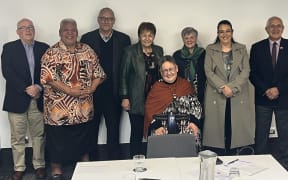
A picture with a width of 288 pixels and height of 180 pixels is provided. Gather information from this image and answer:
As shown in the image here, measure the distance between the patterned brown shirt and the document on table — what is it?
1.68 meters

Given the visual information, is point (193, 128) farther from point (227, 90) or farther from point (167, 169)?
point (167, 169)

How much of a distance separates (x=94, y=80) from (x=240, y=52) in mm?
1466

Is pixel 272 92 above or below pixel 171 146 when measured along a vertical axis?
above

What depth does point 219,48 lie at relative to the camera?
3.96 m

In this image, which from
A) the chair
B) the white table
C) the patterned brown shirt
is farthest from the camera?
the patterned brown shirt

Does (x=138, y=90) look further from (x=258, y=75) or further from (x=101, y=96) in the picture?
(x=258, y=75)

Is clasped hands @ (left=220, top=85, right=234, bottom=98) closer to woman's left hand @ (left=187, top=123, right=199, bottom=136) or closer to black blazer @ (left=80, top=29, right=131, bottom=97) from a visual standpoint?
woman's left hand @ (left=187, top=123, right=199, bottom=136)

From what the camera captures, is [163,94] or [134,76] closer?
[163,94]

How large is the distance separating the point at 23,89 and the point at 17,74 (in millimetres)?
158

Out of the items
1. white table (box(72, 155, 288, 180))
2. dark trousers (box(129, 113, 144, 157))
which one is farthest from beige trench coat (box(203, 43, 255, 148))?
white table (box(72, 155, 288, 180))

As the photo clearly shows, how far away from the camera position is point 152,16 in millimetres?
Result: 4617

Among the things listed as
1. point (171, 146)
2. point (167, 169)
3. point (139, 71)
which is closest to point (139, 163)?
point (167, 169)

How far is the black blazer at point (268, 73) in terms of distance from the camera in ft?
13.3

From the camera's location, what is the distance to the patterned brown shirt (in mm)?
3660
